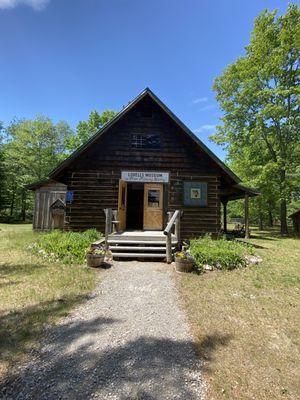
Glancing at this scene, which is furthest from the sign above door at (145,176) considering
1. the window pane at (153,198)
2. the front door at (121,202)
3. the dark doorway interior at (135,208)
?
the dark doorway interior at (135,208)

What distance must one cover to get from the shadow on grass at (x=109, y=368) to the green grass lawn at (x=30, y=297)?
33cm

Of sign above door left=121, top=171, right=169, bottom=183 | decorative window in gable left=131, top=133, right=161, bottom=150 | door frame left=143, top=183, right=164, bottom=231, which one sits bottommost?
door frame left=143, top=183, right=164, bottom=231

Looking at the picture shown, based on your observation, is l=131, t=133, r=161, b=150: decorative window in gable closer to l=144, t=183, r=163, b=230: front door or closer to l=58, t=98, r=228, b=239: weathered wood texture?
l=58, t=98, r=228, b=239: weathered wood texture

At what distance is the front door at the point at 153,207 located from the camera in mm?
12305

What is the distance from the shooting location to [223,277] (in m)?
7.06

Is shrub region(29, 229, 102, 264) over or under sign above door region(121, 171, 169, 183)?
under

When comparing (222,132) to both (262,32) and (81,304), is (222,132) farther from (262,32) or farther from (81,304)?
(81,304)

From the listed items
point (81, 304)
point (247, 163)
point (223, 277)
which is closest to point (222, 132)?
point (247, 163)

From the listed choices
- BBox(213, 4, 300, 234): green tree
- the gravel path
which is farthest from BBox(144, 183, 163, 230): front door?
BBox(213, 4, 300, 234): green tree

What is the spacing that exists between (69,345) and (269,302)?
4110 millimetres

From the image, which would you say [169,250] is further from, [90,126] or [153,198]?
[90,126]

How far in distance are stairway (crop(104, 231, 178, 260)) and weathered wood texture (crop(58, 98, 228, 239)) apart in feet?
8.33

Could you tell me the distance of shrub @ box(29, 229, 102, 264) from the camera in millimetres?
8398

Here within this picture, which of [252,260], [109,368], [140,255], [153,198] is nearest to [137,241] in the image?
[140,255]
